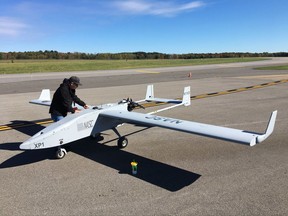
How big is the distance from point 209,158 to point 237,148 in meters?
1.30

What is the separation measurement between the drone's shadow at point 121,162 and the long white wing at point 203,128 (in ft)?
3.72

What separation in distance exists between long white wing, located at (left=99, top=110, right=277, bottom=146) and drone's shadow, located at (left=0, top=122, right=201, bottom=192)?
3.72 feet

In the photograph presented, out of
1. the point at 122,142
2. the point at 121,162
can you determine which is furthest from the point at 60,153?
the point at 122,142

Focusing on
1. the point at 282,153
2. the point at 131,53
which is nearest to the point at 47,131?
the point at 282,153

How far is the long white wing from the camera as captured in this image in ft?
19.6

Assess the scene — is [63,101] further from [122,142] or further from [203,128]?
[203,128]

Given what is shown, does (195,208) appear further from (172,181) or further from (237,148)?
(237,148)

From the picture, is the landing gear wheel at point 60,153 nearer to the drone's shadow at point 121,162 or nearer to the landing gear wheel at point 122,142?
the drone's shadow at point 121,162

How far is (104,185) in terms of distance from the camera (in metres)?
6.52

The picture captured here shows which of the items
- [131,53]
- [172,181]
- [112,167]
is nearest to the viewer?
[172,181]

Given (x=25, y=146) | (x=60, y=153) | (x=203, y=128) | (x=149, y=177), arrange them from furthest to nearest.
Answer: (x=60, y=153) < (x=25, y=146) < (x=149, y=177) < (x=203, y=128)

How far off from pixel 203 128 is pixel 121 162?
261 cm

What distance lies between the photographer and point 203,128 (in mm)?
6730

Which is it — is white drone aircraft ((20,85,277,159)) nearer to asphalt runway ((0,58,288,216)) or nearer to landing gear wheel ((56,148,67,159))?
landing gear wheel ((56,148,67,159))
